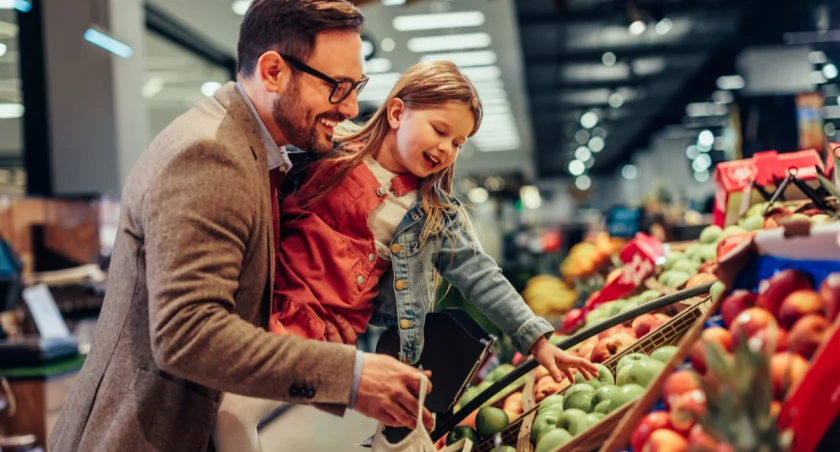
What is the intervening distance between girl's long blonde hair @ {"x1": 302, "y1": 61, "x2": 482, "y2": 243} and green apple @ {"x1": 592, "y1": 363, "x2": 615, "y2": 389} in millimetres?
531

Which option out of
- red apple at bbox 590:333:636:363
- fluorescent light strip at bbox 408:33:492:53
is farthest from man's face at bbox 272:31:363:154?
fluorescent light strip at bbox 408:33:492:53

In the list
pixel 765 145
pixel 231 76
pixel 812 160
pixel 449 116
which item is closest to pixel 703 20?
pixel 765 145

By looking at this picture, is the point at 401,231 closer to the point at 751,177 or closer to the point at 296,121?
the point at 296,121

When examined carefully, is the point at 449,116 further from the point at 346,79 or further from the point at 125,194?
the point at 125,194

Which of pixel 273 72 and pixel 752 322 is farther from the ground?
pixel 273 72

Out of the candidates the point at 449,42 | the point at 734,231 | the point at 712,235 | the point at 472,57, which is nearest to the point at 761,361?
the point at 734,231

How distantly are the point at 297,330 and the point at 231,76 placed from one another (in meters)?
13.1

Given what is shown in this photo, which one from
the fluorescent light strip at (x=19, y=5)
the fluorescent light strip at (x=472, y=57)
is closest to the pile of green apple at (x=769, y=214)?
the fluorescent light strip at (x=19, y=5)

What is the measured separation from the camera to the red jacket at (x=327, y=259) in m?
1.68

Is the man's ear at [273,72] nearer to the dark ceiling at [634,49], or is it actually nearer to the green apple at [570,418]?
the green apple at [570,418]

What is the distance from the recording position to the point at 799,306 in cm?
114

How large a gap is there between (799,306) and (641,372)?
2.24ft

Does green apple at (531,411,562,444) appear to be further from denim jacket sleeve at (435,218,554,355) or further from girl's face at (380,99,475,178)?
girl's face at (380,99,475,178)

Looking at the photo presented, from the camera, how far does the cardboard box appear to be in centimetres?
277
